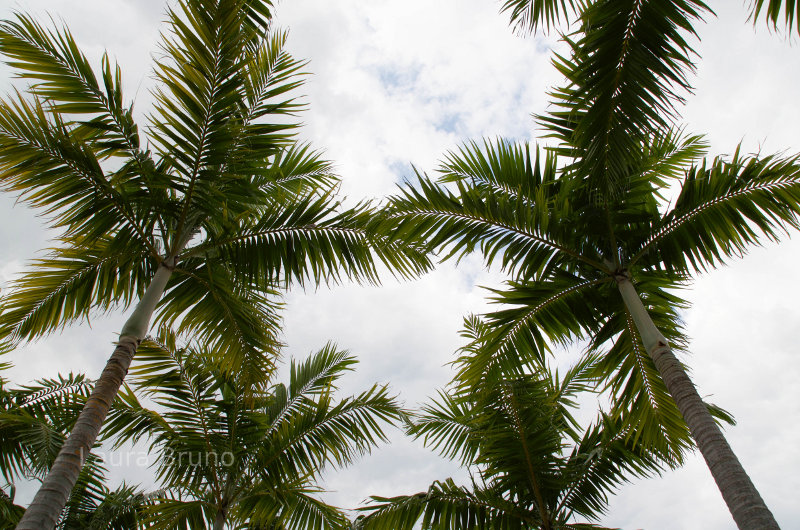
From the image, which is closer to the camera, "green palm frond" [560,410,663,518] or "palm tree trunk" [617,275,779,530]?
"palm tree trunk" [617,275,779,530]

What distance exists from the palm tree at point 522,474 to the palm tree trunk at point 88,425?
3.09 m

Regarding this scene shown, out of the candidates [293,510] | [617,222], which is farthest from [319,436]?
[617,222]

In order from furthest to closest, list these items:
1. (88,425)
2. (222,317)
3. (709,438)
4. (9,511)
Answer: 1. (9,511)
2. (222,317)
3. (709,438)
4. (88,425)

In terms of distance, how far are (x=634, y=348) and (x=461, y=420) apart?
302 centimetres

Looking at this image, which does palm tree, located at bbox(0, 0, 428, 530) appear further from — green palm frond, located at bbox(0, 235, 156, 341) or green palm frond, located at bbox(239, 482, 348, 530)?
green palm frond, located at bbox(239, 482, 348, 530)

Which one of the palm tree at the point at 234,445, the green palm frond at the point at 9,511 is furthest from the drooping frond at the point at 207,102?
the green palm frond at the point at 9,511

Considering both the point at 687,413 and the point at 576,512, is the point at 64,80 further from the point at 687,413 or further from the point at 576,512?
the point at 576,512

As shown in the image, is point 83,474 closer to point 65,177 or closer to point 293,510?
point 293,510

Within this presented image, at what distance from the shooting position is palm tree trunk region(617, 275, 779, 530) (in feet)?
10.2

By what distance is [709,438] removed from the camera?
357 centimetres

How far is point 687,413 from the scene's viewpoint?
382cm

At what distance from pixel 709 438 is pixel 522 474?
2782 millimetres

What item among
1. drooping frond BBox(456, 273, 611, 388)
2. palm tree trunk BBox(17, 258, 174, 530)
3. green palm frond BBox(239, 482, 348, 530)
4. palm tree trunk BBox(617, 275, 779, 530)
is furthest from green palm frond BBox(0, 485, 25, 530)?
palm tree trunk BBox(617, 275, 779, 530)

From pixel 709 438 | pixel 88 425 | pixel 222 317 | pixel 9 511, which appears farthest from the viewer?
pixel 9 511
